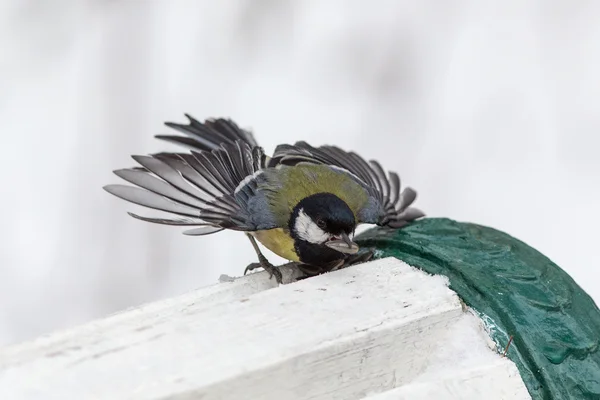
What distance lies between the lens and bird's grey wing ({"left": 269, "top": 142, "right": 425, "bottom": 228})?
1.54 meters

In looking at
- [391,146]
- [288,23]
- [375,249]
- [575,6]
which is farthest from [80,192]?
[575,6]

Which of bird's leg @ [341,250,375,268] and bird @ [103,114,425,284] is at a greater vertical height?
bird @ [103,114,425,284]

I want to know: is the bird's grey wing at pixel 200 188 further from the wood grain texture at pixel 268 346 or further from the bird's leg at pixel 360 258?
the wood grain texture at pixel 268 346

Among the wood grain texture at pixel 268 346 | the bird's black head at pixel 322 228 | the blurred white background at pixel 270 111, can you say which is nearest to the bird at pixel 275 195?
the bird's black head at pixel 322 228

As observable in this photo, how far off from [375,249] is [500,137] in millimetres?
1368

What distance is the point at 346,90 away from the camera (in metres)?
2.37

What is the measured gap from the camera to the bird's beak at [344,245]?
4.05 ft

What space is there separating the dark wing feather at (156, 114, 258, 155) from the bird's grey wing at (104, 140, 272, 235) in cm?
12

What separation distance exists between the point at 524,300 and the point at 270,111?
161 centimetres

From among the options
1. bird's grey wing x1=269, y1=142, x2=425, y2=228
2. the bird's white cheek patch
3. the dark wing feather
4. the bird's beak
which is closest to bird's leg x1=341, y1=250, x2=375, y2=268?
the bird's beak

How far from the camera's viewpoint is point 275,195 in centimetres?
153

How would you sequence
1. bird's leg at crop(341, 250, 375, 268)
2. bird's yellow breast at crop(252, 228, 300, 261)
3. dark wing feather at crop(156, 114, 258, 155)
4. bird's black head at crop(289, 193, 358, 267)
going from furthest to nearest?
dark wing feather at crop(156, 114, 258, 155), bird's yellow breast at crop(252, 228, 300, 261), bird's black head at crop(289, 193, 358, 267), bird's leg at crop(341, 250, 375, 268)

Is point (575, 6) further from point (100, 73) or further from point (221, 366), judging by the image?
point (221, 366)

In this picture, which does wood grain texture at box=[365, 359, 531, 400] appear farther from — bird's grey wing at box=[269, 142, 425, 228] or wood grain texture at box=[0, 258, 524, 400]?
bird's grey wing at box=[269, 142, 425, 228]
